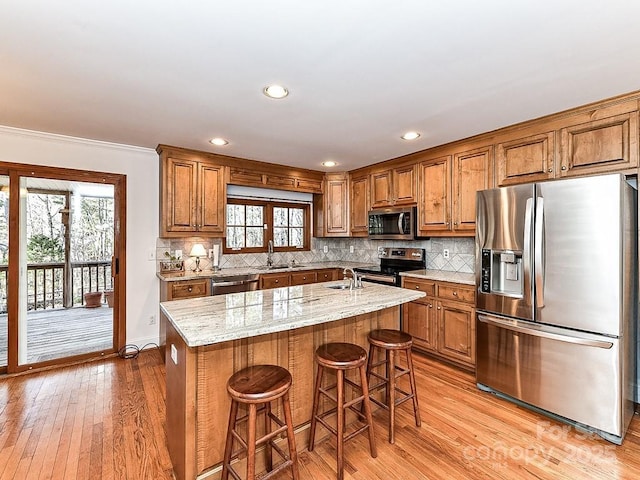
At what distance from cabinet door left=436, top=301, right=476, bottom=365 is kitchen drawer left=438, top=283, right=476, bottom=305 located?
0.06 metres

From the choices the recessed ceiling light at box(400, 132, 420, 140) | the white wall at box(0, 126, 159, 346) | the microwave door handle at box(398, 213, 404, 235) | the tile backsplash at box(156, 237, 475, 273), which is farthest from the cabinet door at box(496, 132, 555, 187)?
the white wall at box(0, 126, 159, 346)

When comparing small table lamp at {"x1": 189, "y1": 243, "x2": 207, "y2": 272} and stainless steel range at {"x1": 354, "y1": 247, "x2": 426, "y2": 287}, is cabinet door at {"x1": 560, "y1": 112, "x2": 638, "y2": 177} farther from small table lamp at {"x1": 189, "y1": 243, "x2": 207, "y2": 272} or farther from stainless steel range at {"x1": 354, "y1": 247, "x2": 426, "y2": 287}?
small table lamp at {"x1": 189, "y1": 243, "x2": 207, "y2": 272}

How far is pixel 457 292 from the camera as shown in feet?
10.5

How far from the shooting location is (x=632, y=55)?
5.85 ft

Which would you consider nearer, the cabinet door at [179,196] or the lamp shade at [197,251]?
the cabinet door at [179,196]

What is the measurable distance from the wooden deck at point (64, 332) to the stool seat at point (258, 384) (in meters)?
2.78

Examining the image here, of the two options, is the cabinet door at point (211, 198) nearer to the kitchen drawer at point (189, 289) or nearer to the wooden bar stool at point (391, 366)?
the kitchen drawer at point (189, 289)

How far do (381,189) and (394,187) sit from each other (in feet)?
0.80

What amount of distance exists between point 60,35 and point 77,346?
3.19m

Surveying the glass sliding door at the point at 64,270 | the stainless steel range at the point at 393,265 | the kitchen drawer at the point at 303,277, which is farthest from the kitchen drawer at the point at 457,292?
the glass sliding door at the point at 64,270

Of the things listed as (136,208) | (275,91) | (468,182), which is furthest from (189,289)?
(468,182)

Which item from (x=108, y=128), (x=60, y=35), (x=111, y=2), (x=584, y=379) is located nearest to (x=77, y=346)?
(x=108, y=128)

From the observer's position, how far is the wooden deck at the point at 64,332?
3.25 metres

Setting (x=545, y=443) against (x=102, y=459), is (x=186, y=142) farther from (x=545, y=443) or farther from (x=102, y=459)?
(x=545, y=443)
